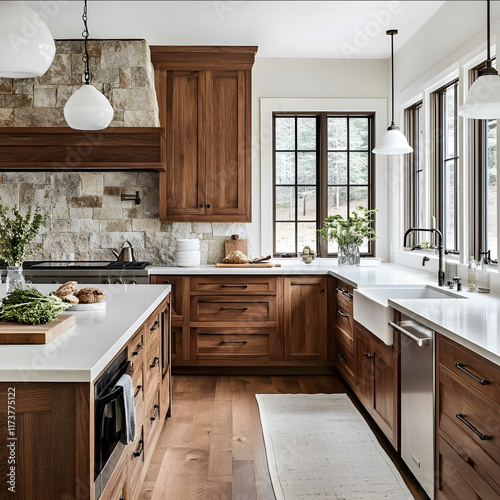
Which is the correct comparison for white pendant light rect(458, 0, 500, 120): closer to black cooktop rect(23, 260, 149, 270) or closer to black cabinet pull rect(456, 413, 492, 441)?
black cabinet pull rect(456, 413, 492, 441)

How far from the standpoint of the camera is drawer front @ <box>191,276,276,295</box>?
464cm

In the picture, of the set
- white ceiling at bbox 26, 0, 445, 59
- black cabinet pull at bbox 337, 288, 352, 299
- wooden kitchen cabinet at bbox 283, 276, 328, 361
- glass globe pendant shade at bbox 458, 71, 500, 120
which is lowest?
wooden kitchen cabinet at bbox 283, 276, 328, 361

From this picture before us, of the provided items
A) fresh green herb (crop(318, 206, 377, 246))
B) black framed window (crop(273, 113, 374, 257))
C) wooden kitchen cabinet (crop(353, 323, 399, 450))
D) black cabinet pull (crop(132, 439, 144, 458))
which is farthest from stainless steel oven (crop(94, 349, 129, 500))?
black framed window (crop(273, 113, 374, 257))

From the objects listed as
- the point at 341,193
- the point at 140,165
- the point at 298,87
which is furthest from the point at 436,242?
the point at 140,165

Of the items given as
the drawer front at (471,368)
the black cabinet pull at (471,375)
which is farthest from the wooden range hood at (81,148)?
the black cabinet pull at (471,375)

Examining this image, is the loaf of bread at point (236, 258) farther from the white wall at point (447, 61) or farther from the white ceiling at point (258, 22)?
the white ceiling at point (258, 22)

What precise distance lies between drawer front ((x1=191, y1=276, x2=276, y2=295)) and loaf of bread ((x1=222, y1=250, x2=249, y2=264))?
0.24 m

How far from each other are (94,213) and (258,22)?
2.21 meters

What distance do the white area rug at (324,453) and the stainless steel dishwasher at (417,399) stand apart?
0.60 feet

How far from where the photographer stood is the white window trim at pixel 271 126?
5.27 meters

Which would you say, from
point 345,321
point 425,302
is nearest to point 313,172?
point 345,321

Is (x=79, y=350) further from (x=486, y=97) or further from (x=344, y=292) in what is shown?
(x=344, y=292)

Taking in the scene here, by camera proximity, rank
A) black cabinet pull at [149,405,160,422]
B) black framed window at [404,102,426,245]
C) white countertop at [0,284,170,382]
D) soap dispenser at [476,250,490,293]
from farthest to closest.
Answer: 1. black framed window at [404,102,426,245]
2. soap dispenser at [476,250,490,293]
3. black cabinet pull at [149,405,160,422]
4. white countertop at [0,284,170,382]

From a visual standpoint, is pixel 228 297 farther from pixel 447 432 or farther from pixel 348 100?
pixel 447 432
